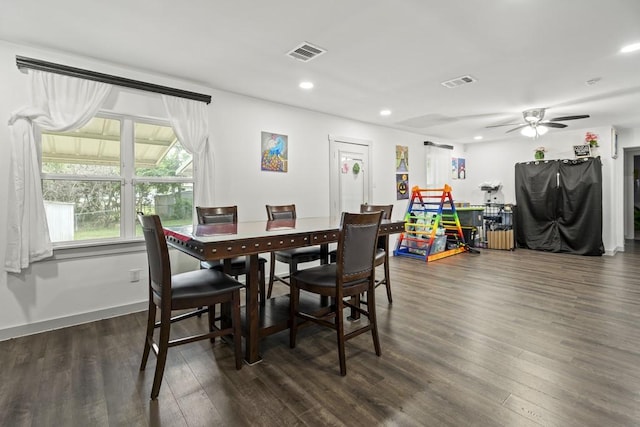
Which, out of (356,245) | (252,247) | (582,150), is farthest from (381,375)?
(582,150)

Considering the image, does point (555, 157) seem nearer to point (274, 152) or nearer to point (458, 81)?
point (458, 81)

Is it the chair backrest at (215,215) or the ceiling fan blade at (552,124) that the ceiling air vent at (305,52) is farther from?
the ceiling fan blade at (552,124)

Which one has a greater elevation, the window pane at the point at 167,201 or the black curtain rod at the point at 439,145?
the black curtain rod at the point at 439,145

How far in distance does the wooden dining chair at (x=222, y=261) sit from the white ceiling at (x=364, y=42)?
1.46 metres

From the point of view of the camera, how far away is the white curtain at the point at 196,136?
3428 mm

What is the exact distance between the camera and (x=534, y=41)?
2.65 m

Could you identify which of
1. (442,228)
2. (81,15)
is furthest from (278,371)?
(442,228)

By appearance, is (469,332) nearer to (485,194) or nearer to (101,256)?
(101,256)

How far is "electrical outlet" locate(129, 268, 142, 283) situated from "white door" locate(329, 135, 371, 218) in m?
2.76

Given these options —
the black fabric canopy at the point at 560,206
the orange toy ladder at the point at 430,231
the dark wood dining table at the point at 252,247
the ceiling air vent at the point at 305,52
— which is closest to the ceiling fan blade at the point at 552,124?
the orange toy ladder at the point at 430,231

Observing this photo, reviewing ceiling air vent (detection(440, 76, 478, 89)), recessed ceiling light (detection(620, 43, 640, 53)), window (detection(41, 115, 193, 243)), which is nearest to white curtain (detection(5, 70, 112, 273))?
window (detection(41, 115, 193, 243))

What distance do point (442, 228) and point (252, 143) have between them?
12.5 ft

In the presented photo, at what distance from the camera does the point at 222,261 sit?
9.05ft

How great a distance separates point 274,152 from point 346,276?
270 cm
